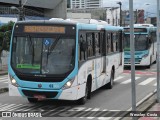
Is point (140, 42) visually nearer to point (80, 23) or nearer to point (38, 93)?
point (80, 23)

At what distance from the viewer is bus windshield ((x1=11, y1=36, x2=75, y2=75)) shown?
12.8 metres

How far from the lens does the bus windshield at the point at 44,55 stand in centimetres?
1282

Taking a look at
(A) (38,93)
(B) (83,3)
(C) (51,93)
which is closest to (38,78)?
(A) (38,93)

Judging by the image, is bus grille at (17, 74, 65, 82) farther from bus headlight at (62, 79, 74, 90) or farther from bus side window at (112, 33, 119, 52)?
bus side window at (112, 33, 119, 52)

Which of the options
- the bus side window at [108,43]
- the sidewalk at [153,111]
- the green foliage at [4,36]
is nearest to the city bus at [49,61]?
the sidewalk at [153,111]

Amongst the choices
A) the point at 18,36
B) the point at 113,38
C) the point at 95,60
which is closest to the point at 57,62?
the point at 18,36

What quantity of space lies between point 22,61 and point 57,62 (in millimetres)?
1136

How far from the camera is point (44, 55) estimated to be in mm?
12891

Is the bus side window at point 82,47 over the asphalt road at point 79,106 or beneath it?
over

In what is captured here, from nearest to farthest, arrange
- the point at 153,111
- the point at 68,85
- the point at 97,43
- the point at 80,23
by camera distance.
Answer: the point at 153,111
the point at 68,85
the point at 80,23
the point at 97,43

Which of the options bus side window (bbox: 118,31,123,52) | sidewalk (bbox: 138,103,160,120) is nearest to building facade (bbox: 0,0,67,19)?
bus side window (bbox: 118,31,123,52)

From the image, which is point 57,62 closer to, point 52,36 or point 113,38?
point 52,36

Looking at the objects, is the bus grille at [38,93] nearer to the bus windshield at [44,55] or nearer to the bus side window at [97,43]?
the bus windshield at [44,55]

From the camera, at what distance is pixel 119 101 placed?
15.0m
